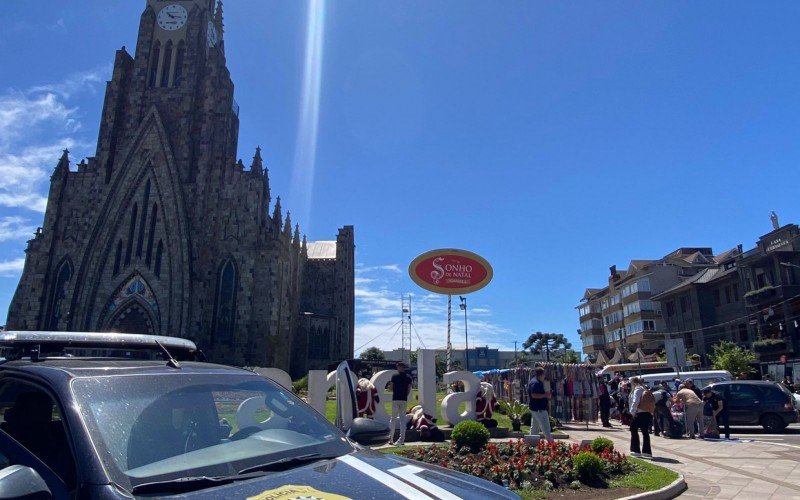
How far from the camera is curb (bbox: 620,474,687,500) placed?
6992mm

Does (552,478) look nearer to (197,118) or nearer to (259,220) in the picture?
(259,220)

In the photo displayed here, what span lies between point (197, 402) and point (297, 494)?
1293mm

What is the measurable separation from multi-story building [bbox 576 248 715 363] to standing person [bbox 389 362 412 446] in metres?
35.1

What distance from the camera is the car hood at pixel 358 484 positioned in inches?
83.0

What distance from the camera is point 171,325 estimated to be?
3662cm

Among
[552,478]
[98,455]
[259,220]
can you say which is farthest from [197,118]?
[98,455]

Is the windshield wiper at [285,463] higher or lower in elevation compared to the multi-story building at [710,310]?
lower

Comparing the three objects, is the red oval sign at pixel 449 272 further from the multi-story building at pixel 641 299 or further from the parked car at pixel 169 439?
the multi-story building at pixel 641 299

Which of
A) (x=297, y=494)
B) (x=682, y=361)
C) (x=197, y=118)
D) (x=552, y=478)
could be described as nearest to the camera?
(x=297, y=494)

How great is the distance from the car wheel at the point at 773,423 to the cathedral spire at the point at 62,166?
4716cm

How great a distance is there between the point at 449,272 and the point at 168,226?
26.4 metres

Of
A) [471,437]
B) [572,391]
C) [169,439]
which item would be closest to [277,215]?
[572,391]

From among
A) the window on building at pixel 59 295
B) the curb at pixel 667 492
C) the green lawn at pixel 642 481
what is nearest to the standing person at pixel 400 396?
the green lawn at pixel 642 481

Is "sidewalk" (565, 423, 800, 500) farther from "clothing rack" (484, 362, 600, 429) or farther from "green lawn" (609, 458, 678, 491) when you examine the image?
"clothing rack" (484, 362, 600, 429)
